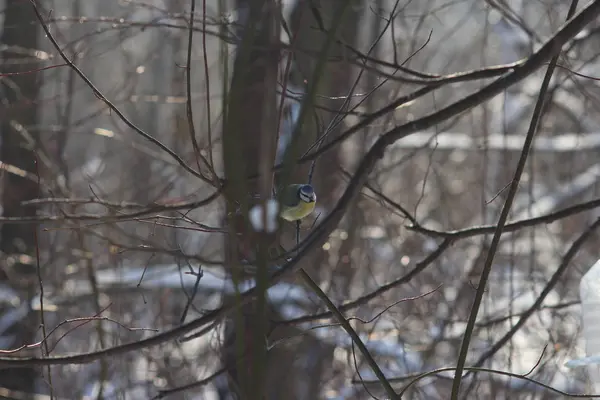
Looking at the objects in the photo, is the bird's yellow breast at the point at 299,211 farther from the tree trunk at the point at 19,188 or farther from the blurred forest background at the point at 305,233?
the tree trunk at the point at 19,188

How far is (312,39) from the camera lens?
4.39m

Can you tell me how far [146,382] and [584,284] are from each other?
3604mm

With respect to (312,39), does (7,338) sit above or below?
below

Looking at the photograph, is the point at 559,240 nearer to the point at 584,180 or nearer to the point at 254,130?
the point at 584,180

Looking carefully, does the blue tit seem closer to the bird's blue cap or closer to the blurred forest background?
the bird's blue cap

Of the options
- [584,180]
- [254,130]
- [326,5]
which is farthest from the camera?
[584,180]

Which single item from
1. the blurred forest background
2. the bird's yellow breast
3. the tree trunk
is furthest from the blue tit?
the tree trunk

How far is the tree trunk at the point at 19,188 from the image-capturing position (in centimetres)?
Result: 543

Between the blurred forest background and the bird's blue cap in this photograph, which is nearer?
the bird's blue cap

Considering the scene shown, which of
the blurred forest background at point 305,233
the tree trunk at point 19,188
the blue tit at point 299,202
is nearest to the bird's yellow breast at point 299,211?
the blue tit at point 299,202

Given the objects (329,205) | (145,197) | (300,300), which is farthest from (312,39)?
(145,197)

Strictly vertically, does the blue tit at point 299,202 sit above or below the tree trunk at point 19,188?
below

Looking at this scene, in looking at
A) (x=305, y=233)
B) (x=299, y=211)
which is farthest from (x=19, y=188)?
(x=299, y=211)

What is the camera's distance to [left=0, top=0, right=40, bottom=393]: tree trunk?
5.43m
